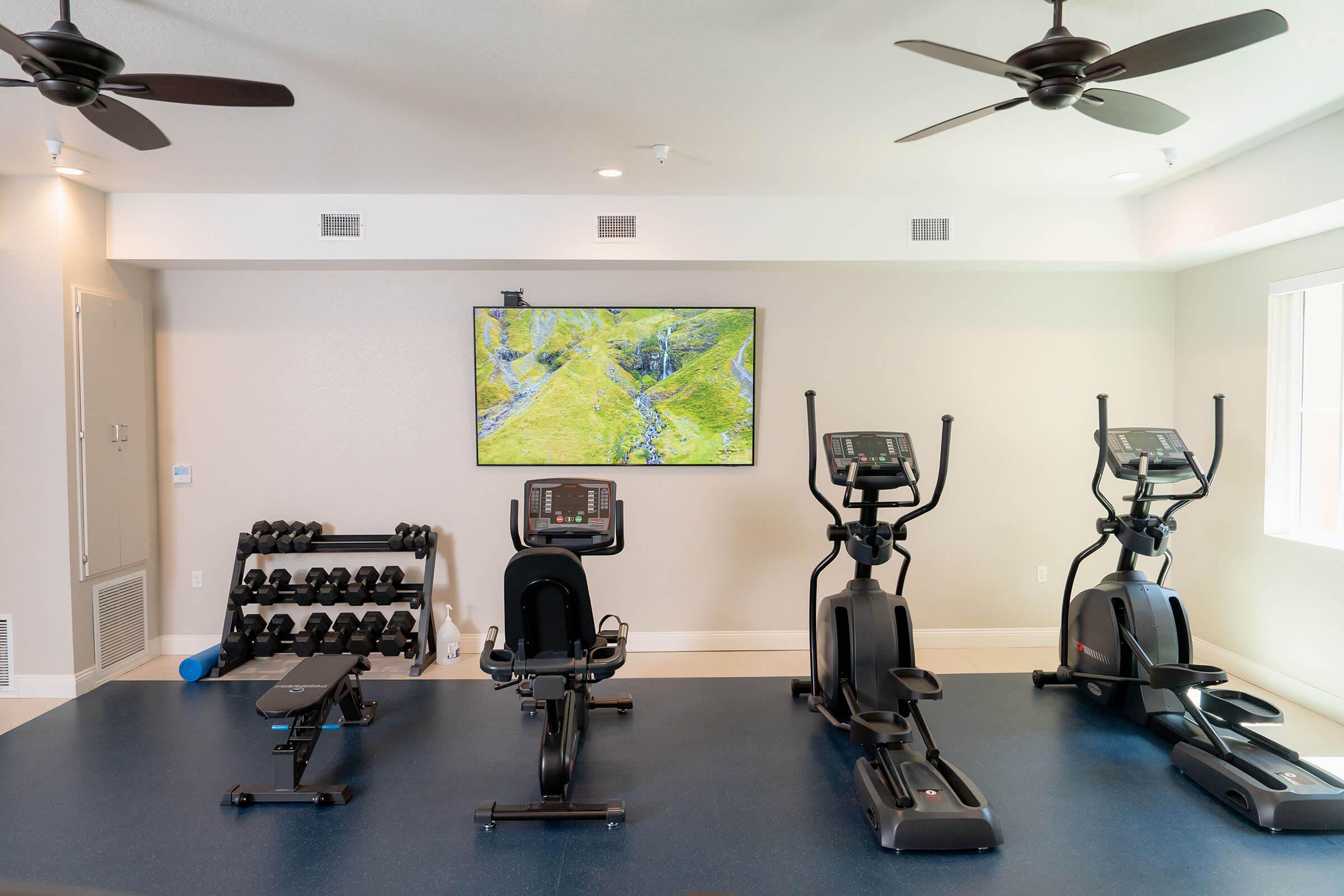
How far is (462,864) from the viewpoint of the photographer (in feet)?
8.43

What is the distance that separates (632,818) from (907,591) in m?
2.76

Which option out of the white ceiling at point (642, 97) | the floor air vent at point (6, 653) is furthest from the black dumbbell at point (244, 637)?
the white ceiling at point (642, 97)

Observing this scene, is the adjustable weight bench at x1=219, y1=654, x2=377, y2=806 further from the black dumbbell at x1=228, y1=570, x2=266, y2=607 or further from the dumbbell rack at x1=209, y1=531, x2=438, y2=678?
the black dumbbell at x1=228, y1=570, x2=266, y2=607

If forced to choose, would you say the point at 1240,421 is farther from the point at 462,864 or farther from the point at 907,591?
the point at 462,864

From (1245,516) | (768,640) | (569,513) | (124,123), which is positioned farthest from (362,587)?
(1245,516)

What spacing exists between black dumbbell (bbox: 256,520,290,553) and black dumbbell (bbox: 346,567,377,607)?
498 mm

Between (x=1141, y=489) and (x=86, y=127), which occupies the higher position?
(x=86, y=127)

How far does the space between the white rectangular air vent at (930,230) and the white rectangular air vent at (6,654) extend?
18.1 ft

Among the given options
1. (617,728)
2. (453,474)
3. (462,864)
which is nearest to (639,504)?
(453,474)

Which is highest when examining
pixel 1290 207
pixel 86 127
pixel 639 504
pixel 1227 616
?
pixel 86 127

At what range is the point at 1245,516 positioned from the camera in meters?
4.36

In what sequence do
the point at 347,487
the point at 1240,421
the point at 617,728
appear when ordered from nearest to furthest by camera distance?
1. the point at 617,728
2. the point at 1240,421
3. the point at 347,487

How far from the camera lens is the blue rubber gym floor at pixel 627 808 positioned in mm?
2490

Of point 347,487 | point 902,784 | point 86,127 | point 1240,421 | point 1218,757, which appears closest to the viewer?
point 902,784
